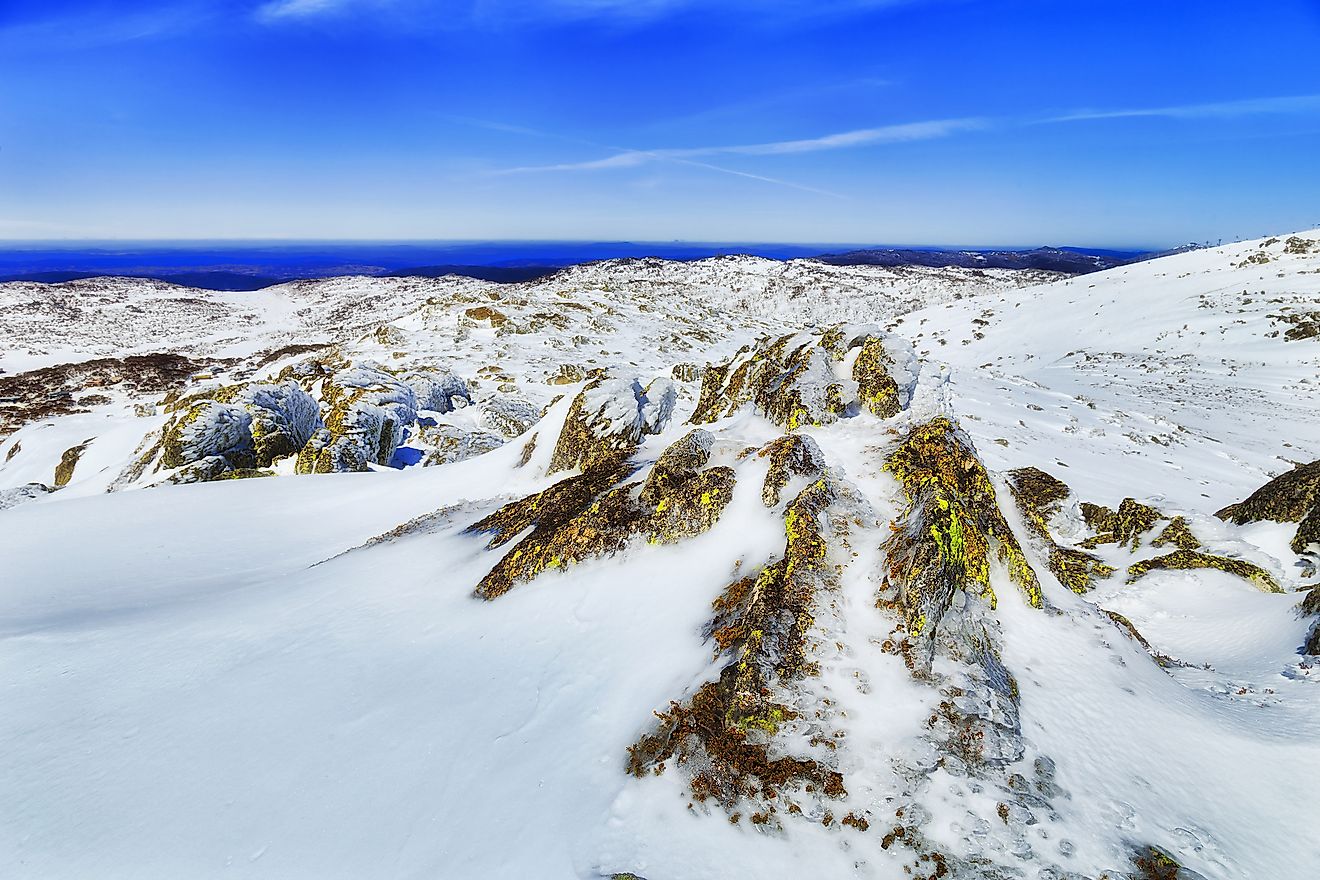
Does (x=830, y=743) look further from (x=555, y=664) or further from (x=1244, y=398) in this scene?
(x=1244, y=398)

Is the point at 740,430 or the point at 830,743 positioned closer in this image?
the point at 830,743

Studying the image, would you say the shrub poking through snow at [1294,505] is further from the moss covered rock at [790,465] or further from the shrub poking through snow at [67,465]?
the shrub poking through snow at [67,465]

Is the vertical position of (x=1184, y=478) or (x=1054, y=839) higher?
(x=1054, y=839)

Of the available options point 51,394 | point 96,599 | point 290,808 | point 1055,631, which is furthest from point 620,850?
point 51,394

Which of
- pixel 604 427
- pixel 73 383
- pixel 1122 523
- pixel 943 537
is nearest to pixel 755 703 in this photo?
pixel 943 537

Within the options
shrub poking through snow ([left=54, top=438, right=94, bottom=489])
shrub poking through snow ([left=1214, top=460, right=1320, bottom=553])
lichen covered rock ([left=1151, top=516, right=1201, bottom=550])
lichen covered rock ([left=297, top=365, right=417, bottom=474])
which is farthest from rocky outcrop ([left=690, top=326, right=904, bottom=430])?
shrub poking through snow ([left=54, top=438, right=94, bottom=489])

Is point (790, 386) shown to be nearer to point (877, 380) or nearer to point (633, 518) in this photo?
point (877, 380)

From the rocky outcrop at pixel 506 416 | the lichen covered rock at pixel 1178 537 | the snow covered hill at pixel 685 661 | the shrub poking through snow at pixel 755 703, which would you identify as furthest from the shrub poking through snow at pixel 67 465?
the lichen covered rock at pixel 1178 537
